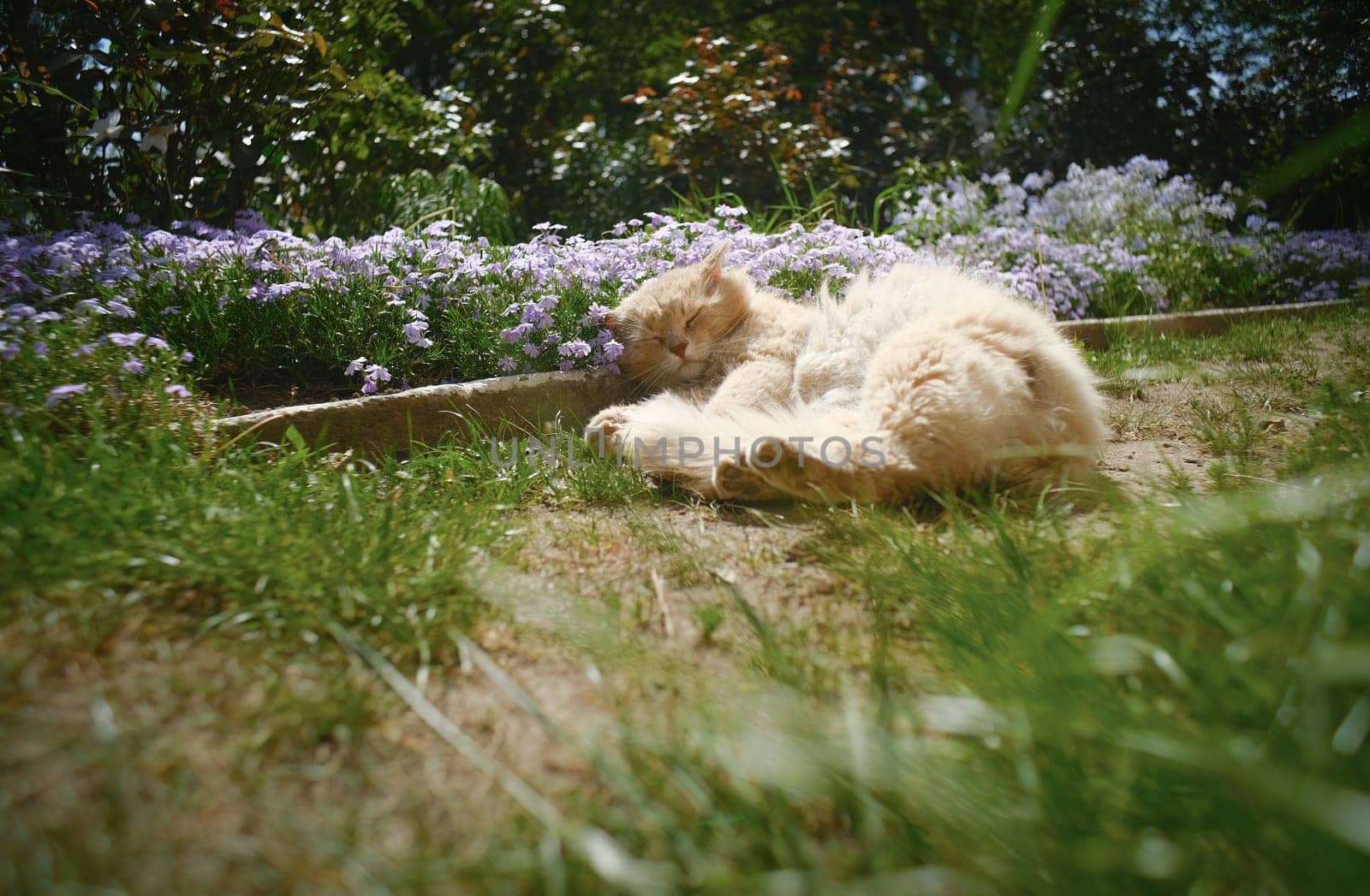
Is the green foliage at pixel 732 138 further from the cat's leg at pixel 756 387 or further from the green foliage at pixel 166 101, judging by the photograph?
the cat's leg at pixel 756 387

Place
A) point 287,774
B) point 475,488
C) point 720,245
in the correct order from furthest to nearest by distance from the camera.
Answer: point 720,245
point 475,488
point 287,774

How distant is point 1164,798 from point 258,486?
6.66ft

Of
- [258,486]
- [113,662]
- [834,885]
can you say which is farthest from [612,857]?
[258,486]

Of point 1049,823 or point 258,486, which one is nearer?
point 1049,823

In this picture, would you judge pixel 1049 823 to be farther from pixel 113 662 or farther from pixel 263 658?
pixel 113 662

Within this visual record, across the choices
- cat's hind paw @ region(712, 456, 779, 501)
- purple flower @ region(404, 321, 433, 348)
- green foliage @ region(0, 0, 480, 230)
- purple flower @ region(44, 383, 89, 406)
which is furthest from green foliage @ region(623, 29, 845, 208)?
purple flower @ region(44, 383, 89, 406)

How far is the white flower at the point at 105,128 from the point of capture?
11.2 feet

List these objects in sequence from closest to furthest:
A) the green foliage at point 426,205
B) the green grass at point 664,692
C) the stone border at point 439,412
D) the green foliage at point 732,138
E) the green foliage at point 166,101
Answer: the green grass at point 664,692 < the stone border at point 439,412 < the green foliage at point 166,101 < the green foliage at point 426,205 < the green foliage at point 732,138

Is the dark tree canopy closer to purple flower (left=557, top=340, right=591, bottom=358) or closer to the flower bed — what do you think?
the flower bed

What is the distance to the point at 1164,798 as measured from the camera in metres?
0.96

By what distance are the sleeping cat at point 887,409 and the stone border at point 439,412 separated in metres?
0.49

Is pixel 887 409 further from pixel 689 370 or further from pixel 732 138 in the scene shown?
pixel 732 138

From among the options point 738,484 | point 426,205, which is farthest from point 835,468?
point 426,205

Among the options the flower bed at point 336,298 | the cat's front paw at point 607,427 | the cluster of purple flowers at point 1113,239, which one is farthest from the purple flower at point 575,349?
the cluster of purple flowers at point 1113,239
